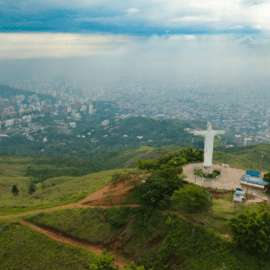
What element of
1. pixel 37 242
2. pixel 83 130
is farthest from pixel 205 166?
pixel 83 130

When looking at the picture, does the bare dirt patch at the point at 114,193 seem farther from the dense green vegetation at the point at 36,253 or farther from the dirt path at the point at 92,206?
the dense green vegetation at the point at 36,253

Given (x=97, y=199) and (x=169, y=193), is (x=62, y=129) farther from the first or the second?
(x=169, y=193)

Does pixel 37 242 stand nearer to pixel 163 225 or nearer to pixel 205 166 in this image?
pixel 163 225

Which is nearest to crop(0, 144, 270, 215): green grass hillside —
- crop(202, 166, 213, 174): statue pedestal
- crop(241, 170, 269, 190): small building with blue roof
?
crop(202, 166, 213, 174): statue pedestal

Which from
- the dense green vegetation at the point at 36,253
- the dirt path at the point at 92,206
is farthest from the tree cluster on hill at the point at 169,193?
the dense green vegetation at the point at 36,253

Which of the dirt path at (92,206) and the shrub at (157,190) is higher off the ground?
the shrub at (157,190)

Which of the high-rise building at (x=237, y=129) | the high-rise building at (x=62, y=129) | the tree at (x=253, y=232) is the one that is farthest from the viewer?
the high-rise building at (x=62, y=129)
